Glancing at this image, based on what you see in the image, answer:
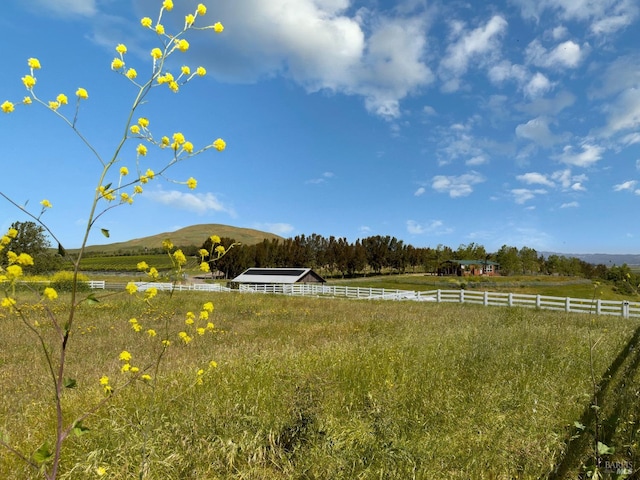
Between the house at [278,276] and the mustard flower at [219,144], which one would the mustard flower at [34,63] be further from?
the house at [278,276]

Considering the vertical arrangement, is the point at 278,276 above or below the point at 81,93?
below

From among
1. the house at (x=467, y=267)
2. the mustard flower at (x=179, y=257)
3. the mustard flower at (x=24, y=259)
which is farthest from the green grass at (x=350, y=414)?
the house at (x=467, y=267)

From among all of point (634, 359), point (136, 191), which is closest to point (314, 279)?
point (634, 359)

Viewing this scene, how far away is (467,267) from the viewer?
287ft

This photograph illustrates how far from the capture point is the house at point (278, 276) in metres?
52.1

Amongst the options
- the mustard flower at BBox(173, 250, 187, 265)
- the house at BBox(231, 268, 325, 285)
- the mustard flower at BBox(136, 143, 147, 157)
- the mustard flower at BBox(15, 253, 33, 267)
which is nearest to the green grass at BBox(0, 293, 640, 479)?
the mustard flower at BBox(173, 250, 187, 265)

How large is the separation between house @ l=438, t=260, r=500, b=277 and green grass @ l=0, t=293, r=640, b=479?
278ft

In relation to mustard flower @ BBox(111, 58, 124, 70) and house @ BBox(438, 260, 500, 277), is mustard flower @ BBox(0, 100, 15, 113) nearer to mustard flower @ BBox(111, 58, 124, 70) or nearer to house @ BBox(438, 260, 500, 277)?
mustard flower @ BBox(111, 58, 124, 70)

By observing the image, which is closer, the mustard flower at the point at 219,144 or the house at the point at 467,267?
the mustard flower at the point at 219,144

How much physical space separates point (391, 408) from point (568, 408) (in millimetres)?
2210

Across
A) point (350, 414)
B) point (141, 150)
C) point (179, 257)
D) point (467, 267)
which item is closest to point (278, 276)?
point (350, 414)

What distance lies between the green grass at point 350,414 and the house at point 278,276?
146 ft

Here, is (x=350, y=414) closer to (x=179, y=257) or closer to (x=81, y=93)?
(x=179, y=257)

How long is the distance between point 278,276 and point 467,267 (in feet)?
176
